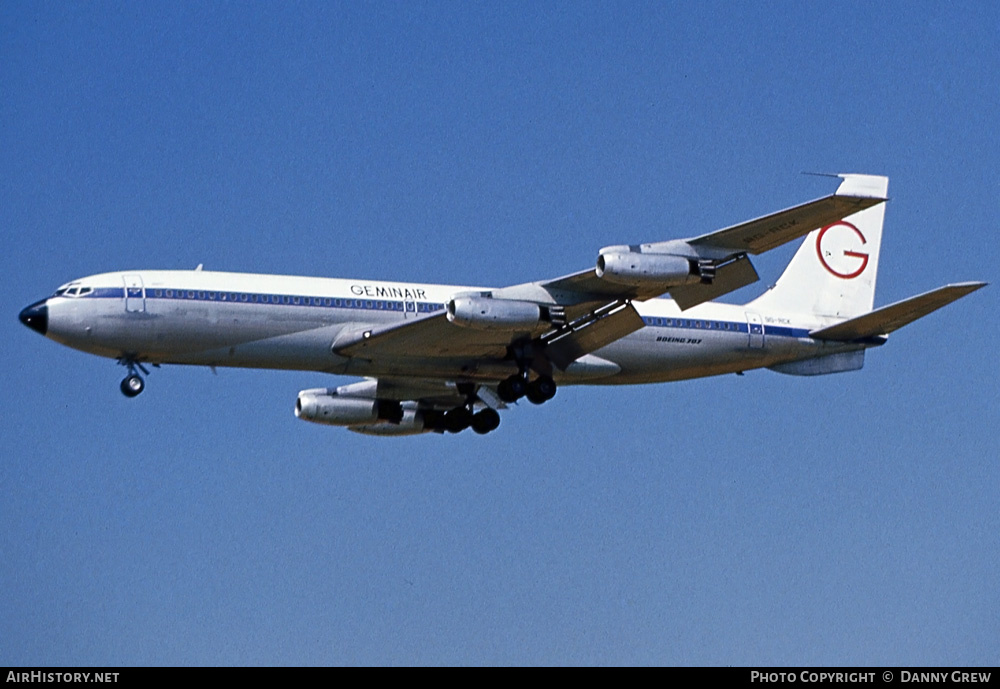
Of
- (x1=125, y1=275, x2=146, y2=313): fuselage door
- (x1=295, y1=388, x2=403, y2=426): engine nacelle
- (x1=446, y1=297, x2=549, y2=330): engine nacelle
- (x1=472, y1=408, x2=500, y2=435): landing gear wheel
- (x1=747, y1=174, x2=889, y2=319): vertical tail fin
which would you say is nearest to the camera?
(x1=446, y1=297, x2=549, y2=330): engine nacelle

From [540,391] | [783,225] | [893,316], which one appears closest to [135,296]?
[540,391]

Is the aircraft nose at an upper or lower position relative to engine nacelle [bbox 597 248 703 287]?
lower

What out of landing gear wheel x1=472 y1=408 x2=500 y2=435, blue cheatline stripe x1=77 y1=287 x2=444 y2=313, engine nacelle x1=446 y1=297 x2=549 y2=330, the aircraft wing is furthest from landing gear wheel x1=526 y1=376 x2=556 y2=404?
blue cheatline stripe x1=77 y1=287 x2=444 y2=313

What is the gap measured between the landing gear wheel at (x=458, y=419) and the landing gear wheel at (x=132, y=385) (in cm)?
1137

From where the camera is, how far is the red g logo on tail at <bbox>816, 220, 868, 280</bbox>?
5228 cm

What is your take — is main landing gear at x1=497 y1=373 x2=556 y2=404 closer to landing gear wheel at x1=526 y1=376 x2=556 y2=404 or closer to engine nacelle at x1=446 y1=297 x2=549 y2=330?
landing gear wheel at x1=526 y1=376 x2=556 y2=404

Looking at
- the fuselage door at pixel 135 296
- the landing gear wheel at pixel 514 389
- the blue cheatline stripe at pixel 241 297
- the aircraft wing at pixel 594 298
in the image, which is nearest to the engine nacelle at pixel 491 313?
the aircraft wing at pixel 594 298

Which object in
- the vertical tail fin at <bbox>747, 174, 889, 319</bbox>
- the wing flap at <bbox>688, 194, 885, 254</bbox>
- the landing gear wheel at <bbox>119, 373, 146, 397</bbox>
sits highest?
the vertical tail fin at <bbox>747, 174, 889, 319</bbox>

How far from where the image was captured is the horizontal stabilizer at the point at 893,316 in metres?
42.4

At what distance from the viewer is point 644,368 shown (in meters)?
47.4

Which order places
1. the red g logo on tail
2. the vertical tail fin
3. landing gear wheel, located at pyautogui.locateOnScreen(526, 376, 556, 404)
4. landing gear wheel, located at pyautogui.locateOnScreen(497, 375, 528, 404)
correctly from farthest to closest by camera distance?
the red g logo on tail
the vertical tail fin
landing gear wheel, located at pyautogui.locateOnScreen(526, 376, 556, 404)
landing gear wheel, located at pyautogui.locateOnScreen(497, 375, 528, 404)

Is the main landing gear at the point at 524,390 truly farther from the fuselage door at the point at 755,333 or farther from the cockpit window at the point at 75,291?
the cockpit window at the point at 75,291

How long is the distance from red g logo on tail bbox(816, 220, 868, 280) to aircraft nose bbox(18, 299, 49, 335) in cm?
2570
